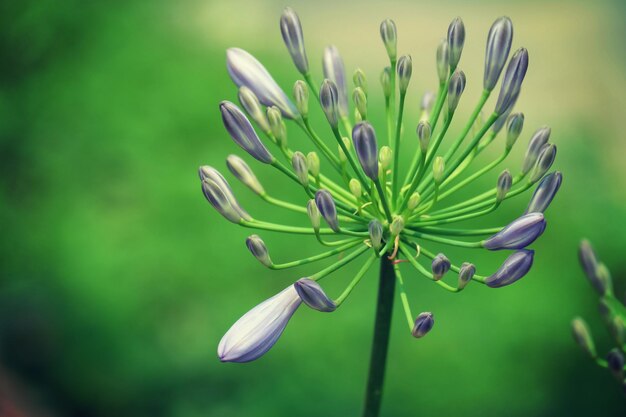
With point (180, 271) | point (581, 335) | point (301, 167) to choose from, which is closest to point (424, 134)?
point (301, 167)

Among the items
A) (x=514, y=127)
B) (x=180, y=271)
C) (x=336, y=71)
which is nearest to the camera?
(x=514, y=127)

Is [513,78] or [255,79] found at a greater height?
[255,79]

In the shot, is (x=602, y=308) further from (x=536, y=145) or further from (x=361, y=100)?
(x=361, y=100)

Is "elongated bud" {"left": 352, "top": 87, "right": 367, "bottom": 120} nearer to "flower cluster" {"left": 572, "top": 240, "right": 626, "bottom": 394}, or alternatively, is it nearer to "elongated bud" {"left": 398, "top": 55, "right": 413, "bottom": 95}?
"elongated bud" {"left": 398, "top": 55, "right": 413, "bottom": 95}

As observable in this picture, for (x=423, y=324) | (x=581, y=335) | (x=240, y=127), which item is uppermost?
(x=240, y=127)

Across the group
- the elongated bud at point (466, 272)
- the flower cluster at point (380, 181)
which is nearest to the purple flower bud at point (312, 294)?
the flower cluster at point (380, 181)

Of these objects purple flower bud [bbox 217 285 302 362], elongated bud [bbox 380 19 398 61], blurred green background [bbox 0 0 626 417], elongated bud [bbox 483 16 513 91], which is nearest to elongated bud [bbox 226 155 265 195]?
purple flower bud [bbox 217 285 302 362]

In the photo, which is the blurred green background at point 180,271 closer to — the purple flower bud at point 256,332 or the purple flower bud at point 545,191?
the purple flower bud at point 256,332
